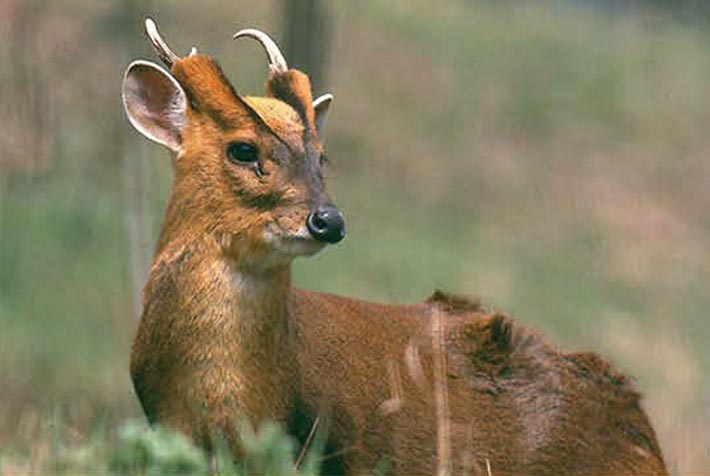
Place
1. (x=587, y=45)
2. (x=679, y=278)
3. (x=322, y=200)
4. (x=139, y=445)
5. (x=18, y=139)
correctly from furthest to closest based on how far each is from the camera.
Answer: (x=587, y=45)
(x=679, y=278)
(x=18, y=139)
(x=322, y=200)
(x=139, y=445)

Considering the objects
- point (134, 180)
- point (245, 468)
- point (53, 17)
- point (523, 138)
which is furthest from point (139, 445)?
point (523, 138)

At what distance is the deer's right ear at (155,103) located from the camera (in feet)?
27.1

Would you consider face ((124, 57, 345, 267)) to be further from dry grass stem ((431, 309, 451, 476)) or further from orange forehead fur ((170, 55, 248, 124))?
dry grass stem ((431, 309, 451, 476))

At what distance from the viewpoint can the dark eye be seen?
316 inches

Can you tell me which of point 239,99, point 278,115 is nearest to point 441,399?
Answer: point 278,115

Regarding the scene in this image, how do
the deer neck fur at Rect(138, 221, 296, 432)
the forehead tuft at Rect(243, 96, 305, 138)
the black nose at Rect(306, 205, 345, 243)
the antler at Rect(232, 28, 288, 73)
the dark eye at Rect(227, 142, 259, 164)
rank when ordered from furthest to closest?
the antler at Rect(232, 28, 288, 73) < the forehead tuft at Rect(243, 96, 305, 138) < the dark eye at Rect(227, 142, 259, 164) < the deer neck fur at Rect(138, 221, 296, 432) < the black nose at Rect(306, 205, 345, 243)

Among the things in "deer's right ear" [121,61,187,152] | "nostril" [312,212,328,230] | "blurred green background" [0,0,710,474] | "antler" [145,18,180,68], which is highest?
"antler" [145,18,180,68]

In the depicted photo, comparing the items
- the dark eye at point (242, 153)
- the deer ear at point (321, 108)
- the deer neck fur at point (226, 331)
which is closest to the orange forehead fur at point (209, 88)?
the dark eye at point (242, 153)

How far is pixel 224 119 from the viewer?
8102 millimetres

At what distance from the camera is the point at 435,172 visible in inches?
1048

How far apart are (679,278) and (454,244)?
3.21m

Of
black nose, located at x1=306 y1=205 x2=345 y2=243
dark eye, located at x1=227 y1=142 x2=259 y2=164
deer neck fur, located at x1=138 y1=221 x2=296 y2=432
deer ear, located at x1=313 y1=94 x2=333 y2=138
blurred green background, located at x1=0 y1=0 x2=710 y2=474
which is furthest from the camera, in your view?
blurred green background, located at x1=0 y1=0 x2=710 y2=474

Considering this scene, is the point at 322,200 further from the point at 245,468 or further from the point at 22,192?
the point at 22,192

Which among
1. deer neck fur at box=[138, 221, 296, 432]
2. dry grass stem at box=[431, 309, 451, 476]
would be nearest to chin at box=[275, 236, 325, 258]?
deer neck fur at box=[138, 221, 296, 432]
